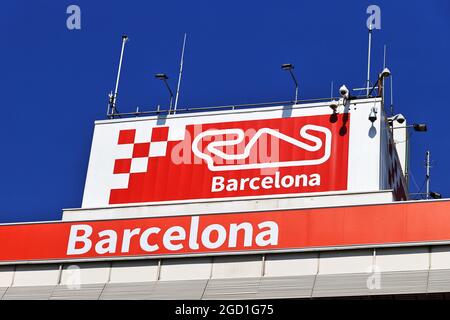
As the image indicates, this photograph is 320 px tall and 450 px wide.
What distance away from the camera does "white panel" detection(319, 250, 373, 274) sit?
31938mm

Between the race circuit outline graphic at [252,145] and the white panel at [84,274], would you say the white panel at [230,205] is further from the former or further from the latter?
the white panel at [84,274]

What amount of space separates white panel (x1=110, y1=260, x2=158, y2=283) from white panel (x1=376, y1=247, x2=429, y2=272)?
26.6 ft

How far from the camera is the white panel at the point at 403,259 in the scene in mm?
31109

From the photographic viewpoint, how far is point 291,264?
3300 centimetres

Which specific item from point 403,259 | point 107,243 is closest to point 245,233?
point 107,243

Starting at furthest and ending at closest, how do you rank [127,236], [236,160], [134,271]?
1. [236,160]
2. [127,236]
3. [134,271]

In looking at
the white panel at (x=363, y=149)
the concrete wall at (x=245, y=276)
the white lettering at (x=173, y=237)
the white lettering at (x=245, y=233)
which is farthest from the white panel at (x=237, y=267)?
the white panel at (x=363, y=149)

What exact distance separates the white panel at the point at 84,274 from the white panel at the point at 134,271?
33 cm

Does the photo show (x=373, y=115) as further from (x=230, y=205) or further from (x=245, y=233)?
(x=245, y=233)

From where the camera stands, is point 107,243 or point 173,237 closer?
point 173,237

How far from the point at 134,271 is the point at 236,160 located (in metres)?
7.55

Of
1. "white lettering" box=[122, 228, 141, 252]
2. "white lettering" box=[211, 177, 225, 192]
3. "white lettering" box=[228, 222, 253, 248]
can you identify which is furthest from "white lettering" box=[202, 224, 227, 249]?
"white lettering" box=[211, 177, 225, 192]

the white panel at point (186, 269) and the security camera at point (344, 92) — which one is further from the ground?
the security camera at point (344, 92)
